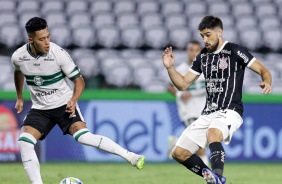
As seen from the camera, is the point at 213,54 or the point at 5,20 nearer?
the point at 213,54

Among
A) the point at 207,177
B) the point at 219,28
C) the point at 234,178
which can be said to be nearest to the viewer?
the point at 207,177

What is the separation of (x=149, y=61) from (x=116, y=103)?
3.18 meters

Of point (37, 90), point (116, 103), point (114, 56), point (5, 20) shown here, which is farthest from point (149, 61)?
point (37, 90)

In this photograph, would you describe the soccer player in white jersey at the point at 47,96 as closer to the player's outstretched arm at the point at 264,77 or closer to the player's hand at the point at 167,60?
the player's hand at the point at 167,60

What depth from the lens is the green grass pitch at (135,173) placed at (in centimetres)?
853

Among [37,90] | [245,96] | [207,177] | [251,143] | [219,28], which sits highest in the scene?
[219,28]

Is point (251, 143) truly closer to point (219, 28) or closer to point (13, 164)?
point (13, 164)

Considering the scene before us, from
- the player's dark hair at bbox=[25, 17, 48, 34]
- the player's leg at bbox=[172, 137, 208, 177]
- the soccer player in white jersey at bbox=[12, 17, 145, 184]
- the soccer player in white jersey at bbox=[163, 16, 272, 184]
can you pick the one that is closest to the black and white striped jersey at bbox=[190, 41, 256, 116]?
the soccer player in white jersey at bbox=[163, 16, 272, 184]

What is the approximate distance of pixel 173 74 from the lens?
6.67 m

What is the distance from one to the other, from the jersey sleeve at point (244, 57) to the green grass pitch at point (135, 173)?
2.57m

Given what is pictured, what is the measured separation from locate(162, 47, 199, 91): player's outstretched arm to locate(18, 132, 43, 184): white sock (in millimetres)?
1760

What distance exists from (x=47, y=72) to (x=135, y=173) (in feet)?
12.1

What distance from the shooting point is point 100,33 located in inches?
629

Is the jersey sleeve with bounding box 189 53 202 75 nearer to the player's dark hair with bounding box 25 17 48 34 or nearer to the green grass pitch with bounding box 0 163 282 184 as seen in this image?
the player's dark hair with bounding box 25 17 48 34
